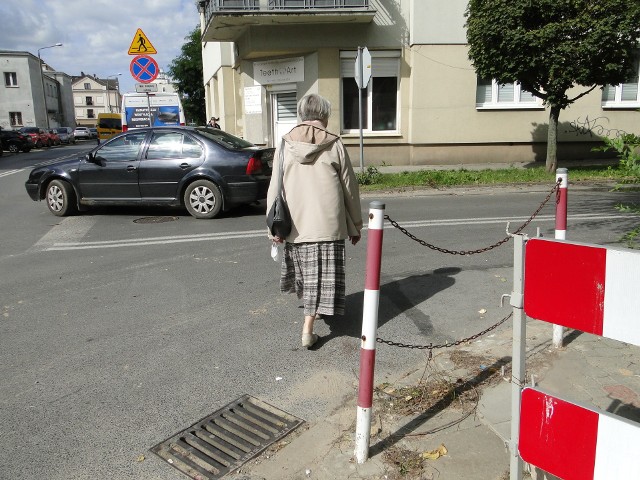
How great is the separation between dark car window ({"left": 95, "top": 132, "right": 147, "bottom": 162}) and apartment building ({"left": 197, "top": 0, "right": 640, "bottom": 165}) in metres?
7.57

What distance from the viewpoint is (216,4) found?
16297 millimetres

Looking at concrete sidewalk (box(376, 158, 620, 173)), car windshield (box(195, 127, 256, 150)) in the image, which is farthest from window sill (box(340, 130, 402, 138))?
car windshield (box(195, 127, 256, 150))

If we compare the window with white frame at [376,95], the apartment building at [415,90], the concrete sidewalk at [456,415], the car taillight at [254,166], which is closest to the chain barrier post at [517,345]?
the concrete sidewalk at [456,415]

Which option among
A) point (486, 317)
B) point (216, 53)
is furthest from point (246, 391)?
point (216, 53)

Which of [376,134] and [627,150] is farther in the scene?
[376,134]

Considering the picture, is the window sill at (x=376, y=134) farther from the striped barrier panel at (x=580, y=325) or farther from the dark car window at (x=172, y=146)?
the striped barrier panel at (x=580, y=325)

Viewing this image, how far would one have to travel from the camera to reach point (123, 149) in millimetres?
10375

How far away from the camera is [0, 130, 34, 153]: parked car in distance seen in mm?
38219

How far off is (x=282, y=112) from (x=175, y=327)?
593 inches

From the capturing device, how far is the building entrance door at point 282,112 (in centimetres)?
1890

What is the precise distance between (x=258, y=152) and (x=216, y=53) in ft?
52.7

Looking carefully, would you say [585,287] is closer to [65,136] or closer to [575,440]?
[575,440]

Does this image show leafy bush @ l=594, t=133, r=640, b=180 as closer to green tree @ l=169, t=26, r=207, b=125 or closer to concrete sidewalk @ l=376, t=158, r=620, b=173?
concrete sidewalk @ l=376, t=158, r=620, b=173

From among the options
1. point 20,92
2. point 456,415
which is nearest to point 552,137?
point 456,415
